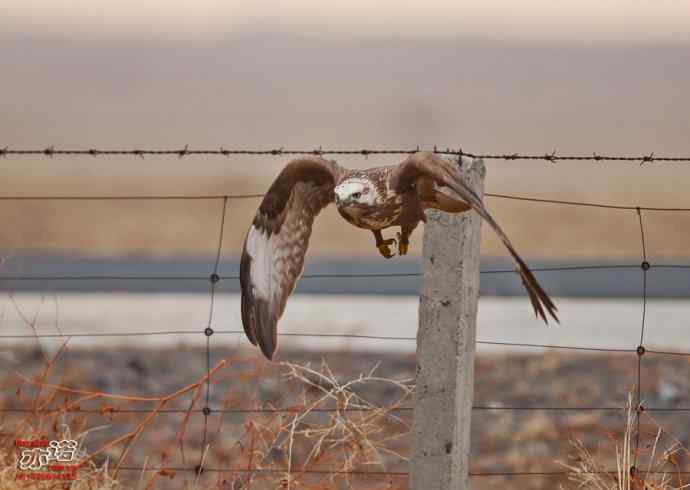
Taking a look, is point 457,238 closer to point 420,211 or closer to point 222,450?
point 420,211

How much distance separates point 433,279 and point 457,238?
20 cm

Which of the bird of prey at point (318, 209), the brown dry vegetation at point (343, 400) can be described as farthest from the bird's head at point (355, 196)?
the brown dry vegetation at point (343, 400)

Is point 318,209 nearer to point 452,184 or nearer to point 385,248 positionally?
point 385,248

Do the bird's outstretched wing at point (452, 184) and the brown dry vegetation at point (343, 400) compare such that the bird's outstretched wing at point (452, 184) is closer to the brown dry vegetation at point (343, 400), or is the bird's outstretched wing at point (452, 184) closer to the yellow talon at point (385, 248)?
the yellow talon at point (385, 248)

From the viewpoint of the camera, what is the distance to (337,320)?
59.8 feet

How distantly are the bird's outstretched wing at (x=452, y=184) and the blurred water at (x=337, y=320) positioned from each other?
8793 millimetres

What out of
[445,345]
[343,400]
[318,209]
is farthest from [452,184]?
[343,400]

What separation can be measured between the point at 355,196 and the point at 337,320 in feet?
44.9

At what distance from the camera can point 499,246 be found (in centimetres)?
5278

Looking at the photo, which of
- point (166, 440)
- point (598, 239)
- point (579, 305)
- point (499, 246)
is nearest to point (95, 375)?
point (166, 440)

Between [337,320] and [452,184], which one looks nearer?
[452,184]

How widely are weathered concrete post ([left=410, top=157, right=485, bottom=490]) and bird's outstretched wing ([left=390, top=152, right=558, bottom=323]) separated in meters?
0.40

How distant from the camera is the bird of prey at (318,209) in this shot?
459 cm

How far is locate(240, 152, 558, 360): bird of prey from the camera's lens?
181 inches
